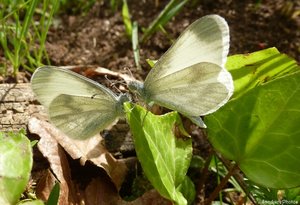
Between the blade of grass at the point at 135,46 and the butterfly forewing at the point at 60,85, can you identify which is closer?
the butterfly forewing at the point at 60,85

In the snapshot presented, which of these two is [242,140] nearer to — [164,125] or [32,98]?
[164,125]

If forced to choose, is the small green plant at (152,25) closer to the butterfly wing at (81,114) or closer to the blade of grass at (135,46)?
the blade of grass at (135,46)

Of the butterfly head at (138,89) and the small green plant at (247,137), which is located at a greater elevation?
the butterfly head at (138,89)

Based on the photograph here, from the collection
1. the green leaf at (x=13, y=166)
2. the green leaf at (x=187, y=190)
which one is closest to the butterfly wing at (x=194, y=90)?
the green leaf at (x=187, y=190)

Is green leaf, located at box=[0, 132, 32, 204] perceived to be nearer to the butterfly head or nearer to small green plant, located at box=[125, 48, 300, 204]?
small green plant, located at box=[125, 48, 300, 204]

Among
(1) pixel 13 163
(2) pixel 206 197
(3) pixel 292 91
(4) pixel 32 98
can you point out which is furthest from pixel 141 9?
(1) pixel 13 163

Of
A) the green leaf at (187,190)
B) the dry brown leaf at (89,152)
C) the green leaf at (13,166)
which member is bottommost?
the green leaf at (187,190)

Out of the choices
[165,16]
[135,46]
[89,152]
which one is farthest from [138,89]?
[165,16]

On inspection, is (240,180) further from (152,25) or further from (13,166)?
(152,25)
